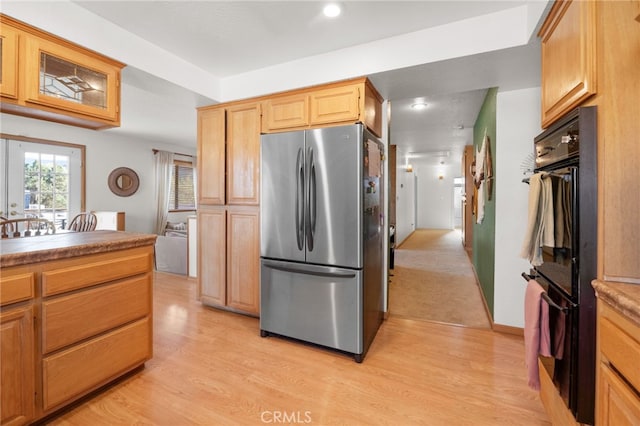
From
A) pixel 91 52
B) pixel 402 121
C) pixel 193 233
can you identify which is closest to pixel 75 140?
pixel 193 233

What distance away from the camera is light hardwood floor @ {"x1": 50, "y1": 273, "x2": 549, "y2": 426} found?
1.67m

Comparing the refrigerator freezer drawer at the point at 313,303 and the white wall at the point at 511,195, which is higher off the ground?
the white wall at the point at 511,195

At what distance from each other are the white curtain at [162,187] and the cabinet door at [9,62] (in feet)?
18.0

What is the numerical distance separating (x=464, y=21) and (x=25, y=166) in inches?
249

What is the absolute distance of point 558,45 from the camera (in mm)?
1504

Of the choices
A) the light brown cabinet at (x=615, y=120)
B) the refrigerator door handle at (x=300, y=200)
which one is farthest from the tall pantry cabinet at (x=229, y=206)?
the light brown cabinet at (x=615, y=120)

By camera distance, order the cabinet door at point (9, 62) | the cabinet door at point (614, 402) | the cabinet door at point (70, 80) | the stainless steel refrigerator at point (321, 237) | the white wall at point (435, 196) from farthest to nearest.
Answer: the white wall at point (435, 196), the stainless steel refrigerator at point (321, 237), the cabinet door at point (70, 80), the cabinet door at point (9, 62), the cabinet door at point (614, 402)

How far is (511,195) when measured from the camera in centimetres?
276

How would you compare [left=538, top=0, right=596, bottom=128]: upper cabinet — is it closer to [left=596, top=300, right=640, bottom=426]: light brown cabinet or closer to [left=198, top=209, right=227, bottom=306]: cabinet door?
[left=596, top=300, right=640, bottom=426]: light brown cabinet

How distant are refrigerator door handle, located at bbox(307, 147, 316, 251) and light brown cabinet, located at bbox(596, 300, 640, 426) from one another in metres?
1.72

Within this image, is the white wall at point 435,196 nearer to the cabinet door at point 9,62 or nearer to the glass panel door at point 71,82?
the glass panel door at point 71,82

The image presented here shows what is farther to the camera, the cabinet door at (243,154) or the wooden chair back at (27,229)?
the cabinet door at (243,154)

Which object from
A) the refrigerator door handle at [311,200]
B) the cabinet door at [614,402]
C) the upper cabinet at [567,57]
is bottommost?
the cabinet door at [614,402]

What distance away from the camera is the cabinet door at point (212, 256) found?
10.4ft
